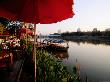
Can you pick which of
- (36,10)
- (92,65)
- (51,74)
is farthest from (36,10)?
(92,65)

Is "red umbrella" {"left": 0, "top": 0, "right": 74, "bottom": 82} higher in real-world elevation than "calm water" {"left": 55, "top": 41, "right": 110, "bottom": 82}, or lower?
higher

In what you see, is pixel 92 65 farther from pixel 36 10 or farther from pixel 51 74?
pixel 36 10

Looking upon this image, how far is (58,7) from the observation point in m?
2.94

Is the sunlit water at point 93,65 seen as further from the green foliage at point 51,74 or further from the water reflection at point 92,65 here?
the green foliage at point 51,74

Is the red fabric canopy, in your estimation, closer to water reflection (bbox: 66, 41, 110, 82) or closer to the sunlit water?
→ water reflection (bbox: 66, 41, 110, 82)

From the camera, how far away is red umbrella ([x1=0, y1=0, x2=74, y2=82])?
2896mm

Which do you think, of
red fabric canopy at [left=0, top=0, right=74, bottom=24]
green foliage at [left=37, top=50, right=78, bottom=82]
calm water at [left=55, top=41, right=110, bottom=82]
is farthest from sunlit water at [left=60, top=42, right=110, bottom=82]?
red fabric canopy at [left=0, top=0, right=74, bottom=24]

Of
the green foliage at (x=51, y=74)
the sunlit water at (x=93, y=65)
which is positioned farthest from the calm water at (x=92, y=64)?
the green foliage at (x=51, y=74)

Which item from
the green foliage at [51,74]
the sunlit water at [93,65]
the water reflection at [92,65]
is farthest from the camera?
the sunlit water at [93,65]

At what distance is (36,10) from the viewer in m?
2.93

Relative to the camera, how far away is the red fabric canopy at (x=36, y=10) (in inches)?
114

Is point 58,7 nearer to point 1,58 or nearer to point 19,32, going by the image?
point 1,58

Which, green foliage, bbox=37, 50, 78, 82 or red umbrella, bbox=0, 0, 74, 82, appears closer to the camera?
red umbrella, bbox=0, 0, 74, 82

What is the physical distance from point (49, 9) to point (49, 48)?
1581 inches
